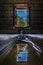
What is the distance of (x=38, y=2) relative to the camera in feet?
38.3

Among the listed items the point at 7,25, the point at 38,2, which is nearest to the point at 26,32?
the point at 7,25

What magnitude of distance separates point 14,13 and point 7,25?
2.79 ft

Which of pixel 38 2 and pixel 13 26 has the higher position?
pixel 38 2

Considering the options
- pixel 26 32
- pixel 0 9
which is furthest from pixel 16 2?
pixel 26 32

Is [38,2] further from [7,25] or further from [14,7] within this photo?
[7,25]

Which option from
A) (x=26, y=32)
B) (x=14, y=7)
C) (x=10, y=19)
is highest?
(x=14, y=7)

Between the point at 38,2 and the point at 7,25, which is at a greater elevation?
the point at 38,2

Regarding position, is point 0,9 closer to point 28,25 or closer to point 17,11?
point 17,11

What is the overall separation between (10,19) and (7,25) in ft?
1.34

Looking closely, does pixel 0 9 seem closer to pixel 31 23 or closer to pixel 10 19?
pixel 10 19

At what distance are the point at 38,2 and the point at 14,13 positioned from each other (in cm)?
160

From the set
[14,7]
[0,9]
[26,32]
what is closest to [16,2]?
[14,7]

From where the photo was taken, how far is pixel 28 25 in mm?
11773

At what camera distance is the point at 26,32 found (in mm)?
11781
